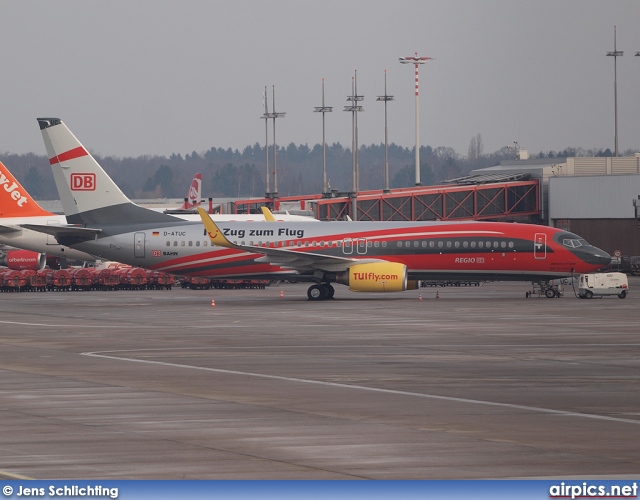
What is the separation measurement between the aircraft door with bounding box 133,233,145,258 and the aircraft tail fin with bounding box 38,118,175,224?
60.4 inches

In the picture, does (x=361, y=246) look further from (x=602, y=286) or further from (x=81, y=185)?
(x=81, y=185)

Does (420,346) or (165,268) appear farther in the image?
(165,268)

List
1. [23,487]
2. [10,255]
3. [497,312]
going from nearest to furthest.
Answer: [23,487] < [497,312] < [10,255]

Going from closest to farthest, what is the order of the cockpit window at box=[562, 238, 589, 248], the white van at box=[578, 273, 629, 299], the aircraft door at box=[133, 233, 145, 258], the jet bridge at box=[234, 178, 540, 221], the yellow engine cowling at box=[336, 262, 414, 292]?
the yellow engine cowling at box=[336, 262, 414, 292] → the cockpit window at box=[562, 238, 589, 248] → the aircraft door at box=[133, 233, 145, 258] → the white van at box=[578, 273, 629, 299] → the jet bridge at box=[234, 178, 540, 221]

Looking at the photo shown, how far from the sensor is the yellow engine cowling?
54781 millimetres

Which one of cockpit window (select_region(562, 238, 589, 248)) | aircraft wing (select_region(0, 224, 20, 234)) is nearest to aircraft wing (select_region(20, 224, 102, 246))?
aircraft wing (select_region(0, 224, 20, 234))

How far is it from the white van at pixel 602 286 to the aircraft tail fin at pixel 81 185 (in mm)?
23588

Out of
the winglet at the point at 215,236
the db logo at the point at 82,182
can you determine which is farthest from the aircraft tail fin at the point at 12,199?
the winglet at the point at 215,236

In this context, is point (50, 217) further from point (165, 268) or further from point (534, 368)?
point (534, 368)

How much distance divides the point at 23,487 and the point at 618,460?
812cm

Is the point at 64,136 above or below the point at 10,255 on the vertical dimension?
above

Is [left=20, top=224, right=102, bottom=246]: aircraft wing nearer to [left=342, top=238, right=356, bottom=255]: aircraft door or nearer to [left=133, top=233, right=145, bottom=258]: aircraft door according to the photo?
[left=133, top=233, right=145, bottom=258]: aircraft door

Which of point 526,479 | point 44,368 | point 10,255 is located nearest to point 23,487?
point 526,479

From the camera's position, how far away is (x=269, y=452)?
53.9 feet
